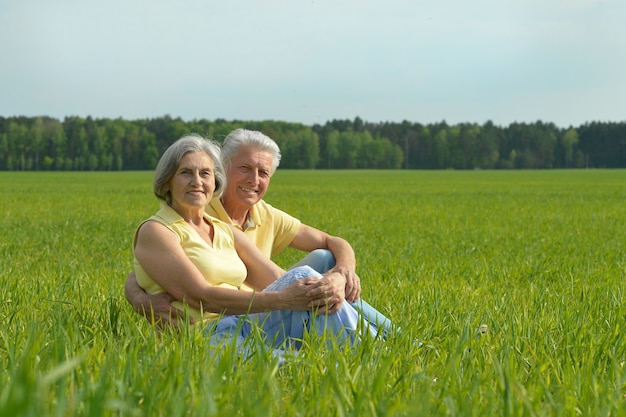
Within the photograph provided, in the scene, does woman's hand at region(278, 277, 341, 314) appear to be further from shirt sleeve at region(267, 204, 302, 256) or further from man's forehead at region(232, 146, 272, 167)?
shirt sleeve at region(267, 204, 302, 256)

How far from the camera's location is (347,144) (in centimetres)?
16512

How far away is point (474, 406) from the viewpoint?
2.70 metres

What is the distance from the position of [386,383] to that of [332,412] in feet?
1.93

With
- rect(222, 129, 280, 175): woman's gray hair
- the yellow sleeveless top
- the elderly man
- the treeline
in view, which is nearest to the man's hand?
the elderly man

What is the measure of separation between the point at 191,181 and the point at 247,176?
2.83 feet

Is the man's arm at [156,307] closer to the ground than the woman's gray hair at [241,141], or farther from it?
closer to the ground

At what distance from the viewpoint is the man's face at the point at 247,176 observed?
5.62 metres

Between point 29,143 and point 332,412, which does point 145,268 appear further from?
point 29,143

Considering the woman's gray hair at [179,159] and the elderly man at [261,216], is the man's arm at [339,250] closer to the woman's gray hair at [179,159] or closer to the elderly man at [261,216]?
the elderly man at [261,216]

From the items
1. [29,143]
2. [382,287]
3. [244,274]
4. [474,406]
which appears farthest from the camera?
[29,143]

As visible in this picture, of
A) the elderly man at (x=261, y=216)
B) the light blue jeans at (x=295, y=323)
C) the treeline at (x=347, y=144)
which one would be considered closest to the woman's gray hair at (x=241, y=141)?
the elderly man at (x=261, y=216)

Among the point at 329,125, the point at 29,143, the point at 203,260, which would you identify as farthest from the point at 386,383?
the point at 329,125

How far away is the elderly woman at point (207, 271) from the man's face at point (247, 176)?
1.66ft

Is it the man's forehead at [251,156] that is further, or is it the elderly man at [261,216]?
the man's forehead at [251,156]
